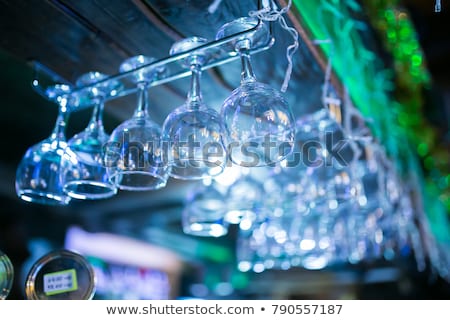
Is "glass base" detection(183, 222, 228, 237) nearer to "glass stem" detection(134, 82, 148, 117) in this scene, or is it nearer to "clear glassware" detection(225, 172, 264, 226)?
"clear glassware" detection(225, 172, 264, 226)

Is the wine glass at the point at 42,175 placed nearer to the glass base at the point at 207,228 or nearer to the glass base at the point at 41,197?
the glass base at the point at 41,197

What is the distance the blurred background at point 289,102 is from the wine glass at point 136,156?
25 cm

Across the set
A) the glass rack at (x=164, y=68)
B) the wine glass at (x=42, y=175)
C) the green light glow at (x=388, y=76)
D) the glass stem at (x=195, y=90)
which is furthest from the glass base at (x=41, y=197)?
Answer: the green light glow at (x=388, y=76)

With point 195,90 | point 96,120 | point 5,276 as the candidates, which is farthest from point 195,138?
point 5,276

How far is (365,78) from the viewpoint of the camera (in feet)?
6.35

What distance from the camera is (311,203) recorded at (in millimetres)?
1524

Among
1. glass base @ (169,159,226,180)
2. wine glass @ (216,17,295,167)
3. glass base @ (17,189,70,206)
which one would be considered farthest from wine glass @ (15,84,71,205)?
wine glass @ (216,17,295,167)

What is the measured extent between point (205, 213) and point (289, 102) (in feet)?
1.49

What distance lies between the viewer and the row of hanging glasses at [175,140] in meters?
0.90

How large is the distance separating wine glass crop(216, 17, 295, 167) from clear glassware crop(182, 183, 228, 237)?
617 millimetres

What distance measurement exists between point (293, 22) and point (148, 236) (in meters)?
4.22
